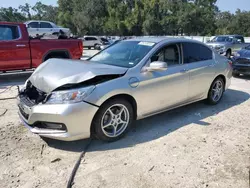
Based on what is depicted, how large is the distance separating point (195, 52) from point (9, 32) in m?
5.93

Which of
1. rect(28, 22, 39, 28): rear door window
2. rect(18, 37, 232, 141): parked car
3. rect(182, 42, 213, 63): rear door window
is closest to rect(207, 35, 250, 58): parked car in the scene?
rect(182, 42, 213, 63): rear door window

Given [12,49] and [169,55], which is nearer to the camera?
[169,55]

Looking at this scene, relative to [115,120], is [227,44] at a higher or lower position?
higher

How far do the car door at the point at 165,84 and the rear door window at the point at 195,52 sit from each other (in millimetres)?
190

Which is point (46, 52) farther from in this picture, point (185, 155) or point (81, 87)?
point (185, 155)

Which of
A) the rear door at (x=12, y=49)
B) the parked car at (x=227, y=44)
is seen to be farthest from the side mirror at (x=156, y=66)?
the parked car at (x=227, y=44)

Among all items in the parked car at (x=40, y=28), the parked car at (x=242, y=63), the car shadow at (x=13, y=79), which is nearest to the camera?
the car shadow at (x=13, y=79)

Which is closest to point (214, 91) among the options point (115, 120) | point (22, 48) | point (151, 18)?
point (115, 120)

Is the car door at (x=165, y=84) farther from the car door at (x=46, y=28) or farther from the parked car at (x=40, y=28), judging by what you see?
the car door at (x=46, y=28)

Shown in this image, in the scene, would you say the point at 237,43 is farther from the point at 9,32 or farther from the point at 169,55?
the point at 9,32

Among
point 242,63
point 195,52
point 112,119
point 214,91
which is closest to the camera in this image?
point 112,119

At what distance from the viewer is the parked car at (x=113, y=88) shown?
335cm

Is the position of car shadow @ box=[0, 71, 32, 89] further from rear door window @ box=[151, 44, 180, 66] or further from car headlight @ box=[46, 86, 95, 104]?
rear door window @ box=[151, 44, 180, 66]

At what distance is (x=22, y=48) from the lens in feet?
26.2
